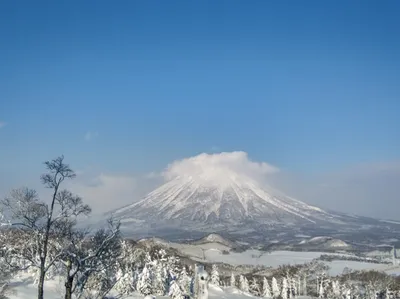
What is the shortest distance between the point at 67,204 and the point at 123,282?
121 feet

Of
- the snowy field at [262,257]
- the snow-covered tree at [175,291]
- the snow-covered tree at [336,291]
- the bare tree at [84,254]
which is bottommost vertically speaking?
the snow-covered tree at [336,291]

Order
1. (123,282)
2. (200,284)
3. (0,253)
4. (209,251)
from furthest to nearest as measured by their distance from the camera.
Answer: (209,251), (123,282), (0,253), (200,284)

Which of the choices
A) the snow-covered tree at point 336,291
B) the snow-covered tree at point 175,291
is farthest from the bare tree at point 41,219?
the snow-covered tree at point 336,291

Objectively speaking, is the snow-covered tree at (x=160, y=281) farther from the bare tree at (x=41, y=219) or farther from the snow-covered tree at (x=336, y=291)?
the bare tree at (x=41, y=219)

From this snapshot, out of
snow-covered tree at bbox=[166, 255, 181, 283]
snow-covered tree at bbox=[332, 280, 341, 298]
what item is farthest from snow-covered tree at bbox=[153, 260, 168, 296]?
snow-covered tree at bbox=[332, 280, 341, 298]

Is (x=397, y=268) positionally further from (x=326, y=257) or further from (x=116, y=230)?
(x=116, y=230)

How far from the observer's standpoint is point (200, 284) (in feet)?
18.1

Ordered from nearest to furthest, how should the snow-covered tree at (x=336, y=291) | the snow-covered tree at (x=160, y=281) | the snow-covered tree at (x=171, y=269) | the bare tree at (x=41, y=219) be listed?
the bare tree at (x=41, y=219)
the snow-covered tree at (x=160, y=281)
the snow-covered tree at (x=171, y=269)
the snow-covered tree at (x=336, y=291)

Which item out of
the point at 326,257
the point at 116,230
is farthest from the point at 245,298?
the point at 326,257

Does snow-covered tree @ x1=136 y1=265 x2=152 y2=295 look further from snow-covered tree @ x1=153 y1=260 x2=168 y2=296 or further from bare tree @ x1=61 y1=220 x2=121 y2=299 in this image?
bare tree @ x1=61 y1=220 x2=121 y2=299

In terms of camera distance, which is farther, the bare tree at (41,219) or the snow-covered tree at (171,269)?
the snow-covered tree at (171,269)

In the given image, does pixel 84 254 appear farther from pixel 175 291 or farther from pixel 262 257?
pixel 262 257

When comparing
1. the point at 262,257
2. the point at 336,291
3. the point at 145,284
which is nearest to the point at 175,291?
the point at 145,284

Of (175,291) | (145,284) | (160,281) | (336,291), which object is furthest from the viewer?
(336,291)
